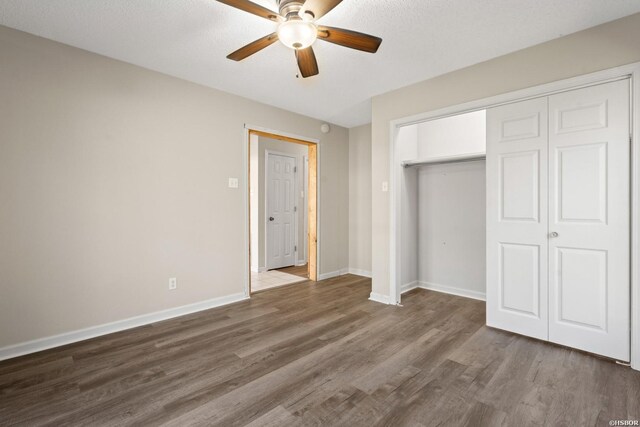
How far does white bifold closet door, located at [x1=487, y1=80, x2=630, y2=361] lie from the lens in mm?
2195

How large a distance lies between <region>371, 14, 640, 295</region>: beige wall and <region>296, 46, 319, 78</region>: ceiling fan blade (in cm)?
150

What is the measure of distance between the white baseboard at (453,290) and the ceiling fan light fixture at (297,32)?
10.6 ft

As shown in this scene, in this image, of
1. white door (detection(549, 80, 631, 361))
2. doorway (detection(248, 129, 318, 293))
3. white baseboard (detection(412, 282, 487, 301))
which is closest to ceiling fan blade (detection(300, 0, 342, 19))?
white door (detection(549, 80, 631, 361))

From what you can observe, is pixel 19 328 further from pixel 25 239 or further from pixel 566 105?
pixel 566 105

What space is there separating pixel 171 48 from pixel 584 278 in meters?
3.87

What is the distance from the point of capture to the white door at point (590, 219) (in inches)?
85.7

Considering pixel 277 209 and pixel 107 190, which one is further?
pixel 277 209

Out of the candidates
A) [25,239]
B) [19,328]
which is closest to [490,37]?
[25,239]

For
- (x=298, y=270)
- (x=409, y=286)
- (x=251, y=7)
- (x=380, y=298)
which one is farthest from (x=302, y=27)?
(x=298, y=270)

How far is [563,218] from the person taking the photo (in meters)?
2.43

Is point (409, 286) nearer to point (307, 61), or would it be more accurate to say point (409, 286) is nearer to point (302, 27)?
point (307, 61)

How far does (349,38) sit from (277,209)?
4011 mm

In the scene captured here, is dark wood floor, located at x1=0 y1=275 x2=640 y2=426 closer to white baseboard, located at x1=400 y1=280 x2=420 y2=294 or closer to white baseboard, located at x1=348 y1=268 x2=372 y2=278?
white baseboard, located at x1=400 y1=280 x2=420 y2=294

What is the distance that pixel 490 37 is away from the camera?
2.40 meters
